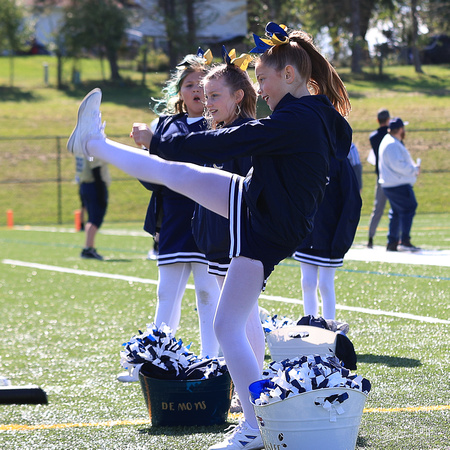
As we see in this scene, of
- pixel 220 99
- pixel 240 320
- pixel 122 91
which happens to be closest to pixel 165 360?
pixel 240 320

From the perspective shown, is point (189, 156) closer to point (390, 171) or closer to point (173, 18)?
point (390, 171)

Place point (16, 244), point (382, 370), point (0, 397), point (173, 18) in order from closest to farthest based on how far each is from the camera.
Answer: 1. point (0, 397)
2. point (382, 370)
3. point (16, 244)
4. point (173, 18)

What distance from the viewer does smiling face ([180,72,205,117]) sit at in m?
4.88

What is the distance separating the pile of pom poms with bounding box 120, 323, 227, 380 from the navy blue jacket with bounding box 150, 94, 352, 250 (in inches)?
36.8

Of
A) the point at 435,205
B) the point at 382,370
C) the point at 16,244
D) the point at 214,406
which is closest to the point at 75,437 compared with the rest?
the point at 214,406

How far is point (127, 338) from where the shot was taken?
6.25 meters

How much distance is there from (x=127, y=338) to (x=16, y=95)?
39.1 meters

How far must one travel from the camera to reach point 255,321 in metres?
3.93

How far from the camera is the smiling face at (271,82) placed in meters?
3.43

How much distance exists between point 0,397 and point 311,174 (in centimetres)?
155

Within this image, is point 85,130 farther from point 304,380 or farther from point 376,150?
point 376,150

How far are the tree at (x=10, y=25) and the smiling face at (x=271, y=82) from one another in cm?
4537

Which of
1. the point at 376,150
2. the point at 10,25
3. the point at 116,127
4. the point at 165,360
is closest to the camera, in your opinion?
the point at 165,360

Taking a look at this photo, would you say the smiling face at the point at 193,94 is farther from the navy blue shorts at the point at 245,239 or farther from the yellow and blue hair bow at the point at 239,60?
the navy blue shorts at the point at 245,239
